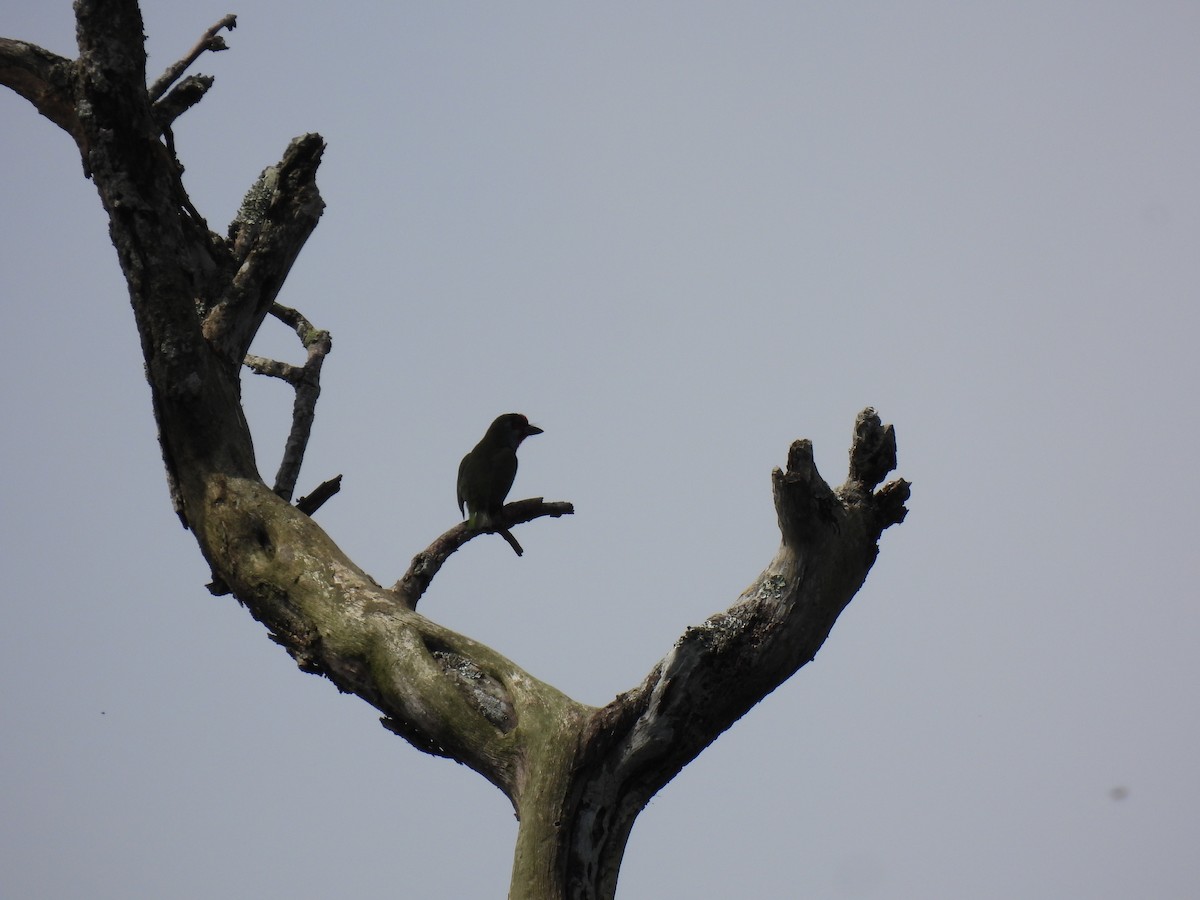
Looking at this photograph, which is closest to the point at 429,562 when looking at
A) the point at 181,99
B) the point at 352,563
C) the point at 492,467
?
the point at 352,563

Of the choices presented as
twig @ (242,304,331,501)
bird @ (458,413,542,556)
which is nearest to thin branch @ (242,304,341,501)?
twig @ (242,304,331,501)

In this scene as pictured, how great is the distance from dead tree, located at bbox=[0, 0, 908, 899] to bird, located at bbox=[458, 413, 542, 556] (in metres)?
2.27

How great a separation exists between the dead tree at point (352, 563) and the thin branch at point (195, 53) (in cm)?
2

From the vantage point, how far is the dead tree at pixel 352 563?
2982 millimetres

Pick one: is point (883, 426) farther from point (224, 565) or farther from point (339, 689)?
point (224, 565)

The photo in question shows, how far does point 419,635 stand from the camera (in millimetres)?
3416

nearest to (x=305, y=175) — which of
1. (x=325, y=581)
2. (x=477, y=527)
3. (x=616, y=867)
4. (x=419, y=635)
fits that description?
(x=477, y=527)

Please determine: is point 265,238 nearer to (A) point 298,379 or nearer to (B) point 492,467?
(A) point 298,379

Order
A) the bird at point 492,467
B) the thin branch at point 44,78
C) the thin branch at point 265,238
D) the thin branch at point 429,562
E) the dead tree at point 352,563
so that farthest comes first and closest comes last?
the bird at point 492,467
the thin branch at point 265,238
the thin branch at point 44,78
the thin branch at point 429,562
the dead tree at point 352,563

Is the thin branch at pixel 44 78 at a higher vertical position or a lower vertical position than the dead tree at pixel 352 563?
higher

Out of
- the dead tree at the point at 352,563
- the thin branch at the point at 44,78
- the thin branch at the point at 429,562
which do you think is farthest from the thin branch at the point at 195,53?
the thin branch at the point at 429,562

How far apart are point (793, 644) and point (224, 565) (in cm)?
198

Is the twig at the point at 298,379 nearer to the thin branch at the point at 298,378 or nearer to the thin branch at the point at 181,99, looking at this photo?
the thin branch at the point at 298,378

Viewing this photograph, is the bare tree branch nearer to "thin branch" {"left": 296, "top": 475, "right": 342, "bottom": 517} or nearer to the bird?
"thin branch" {"left": 296, "top": 475, "right": 342, "bottom": 517}
